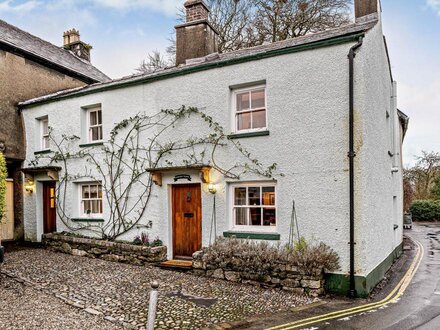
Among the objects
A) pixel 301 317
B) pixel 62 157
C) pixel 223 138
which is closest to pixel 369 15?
pixel 223 138

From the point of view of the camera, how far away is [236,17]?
67.4 ft

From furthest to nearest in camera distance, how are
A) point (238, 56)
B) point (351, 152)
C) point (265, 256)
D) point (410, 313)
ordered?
1. point (238, 56)
2. point (265, 256)
3. point (351, 152)
4. point (410, 313)

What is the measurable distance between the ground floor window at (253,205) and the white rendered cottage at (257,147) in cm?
3

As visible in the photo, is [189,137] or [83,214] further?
[83,214]

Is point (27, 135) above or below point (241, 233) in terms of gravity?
above

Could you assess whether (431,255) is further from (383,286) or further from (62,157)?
(62,157)

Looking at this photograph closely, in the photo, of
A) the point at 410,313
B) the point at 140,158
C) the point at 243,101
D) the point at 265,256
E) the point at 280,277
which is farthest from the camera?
the point at 140,158

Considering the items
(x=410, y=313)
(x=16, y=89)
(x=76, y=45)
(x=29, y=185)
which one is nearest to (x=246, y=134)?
(x=410, y=313)

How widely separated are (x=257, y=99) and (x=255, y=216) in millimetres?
3135

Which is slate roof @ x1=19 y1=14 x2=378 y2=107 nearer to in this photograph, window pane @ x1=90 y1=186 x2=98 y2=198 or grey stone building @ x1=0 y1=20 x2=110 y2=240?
grey stone building @ x1=0 y1=20 x2=110 y2=240

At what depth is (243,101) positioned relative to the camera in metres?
9.47

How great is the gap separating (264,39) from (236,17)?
7.55 ft

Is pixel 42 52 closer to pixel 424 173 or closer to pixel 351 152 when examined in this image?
pixel 351 152

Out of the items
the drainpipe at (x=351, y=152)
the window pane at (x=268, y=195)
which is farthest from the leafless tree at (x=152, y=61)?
the drainpipe at (x=351, y=152)
